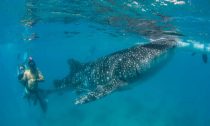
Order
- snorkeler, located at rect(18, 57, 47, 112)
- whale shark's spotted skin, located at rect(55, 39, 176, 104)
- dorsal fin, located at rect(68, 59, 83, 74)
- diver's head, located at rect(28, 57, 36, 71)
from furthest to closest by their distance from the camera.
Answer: snorkeler, located at rect(18, 57, 47, 112), diver's head, located at rect(28, 57, 36, 71), dorsal fin, located at rect(68, 59, 83, 74), whale shark's spotted skin, located at rect(55, 39, 176, 104)

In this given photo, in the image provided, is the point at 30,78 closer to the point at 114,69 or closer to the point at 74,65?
the point at 74,65

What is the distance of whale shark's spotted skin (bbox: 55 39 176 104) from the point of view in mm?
12727

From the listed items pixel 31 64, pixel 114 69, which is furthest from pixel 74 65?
pixel 31 64

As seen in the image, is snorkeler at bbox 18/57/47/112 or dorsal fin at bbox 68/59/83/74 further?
snorkeler at bbox 18/57/47/112

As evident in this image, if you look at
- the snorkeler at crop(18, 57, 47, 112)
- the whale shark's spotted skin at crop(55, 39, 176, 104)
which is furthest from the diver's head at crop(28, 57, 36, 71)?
the whale shark's spotted skin at crop(55, 39, 176, 104)

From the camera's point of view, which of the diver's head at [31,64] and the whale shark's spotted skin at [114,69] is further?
the diver's head at [31,64]

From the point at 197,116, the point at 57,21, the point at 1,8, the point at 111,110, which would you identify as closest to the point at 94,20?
the point at 57,21

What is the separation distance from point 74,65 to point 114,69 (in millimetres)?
2622

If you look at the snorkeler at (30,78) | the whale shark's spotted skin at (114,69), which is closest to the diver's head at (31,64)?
the snorkeler at (30,78)

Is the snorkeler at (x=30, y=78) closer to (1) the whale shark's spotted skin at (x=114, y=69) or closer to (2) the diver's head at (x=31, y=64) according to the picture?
(2) the diver's head at (x=31, y=64)

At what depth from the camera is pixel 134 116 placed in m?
32.5

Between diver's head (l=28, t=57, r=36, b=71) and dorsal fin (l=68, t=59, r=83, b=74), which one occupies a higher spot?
dorsal fin (l=68, t=59, r=83, b=74)

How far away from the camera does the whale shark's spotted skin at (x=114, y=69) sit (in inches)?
501

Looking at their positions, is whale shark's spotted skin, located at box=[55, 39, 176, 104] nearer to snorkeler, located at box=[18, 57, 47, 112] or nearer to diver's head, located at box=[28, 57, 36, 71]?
diver's head, located at box=[28, 57, 36, 71]
